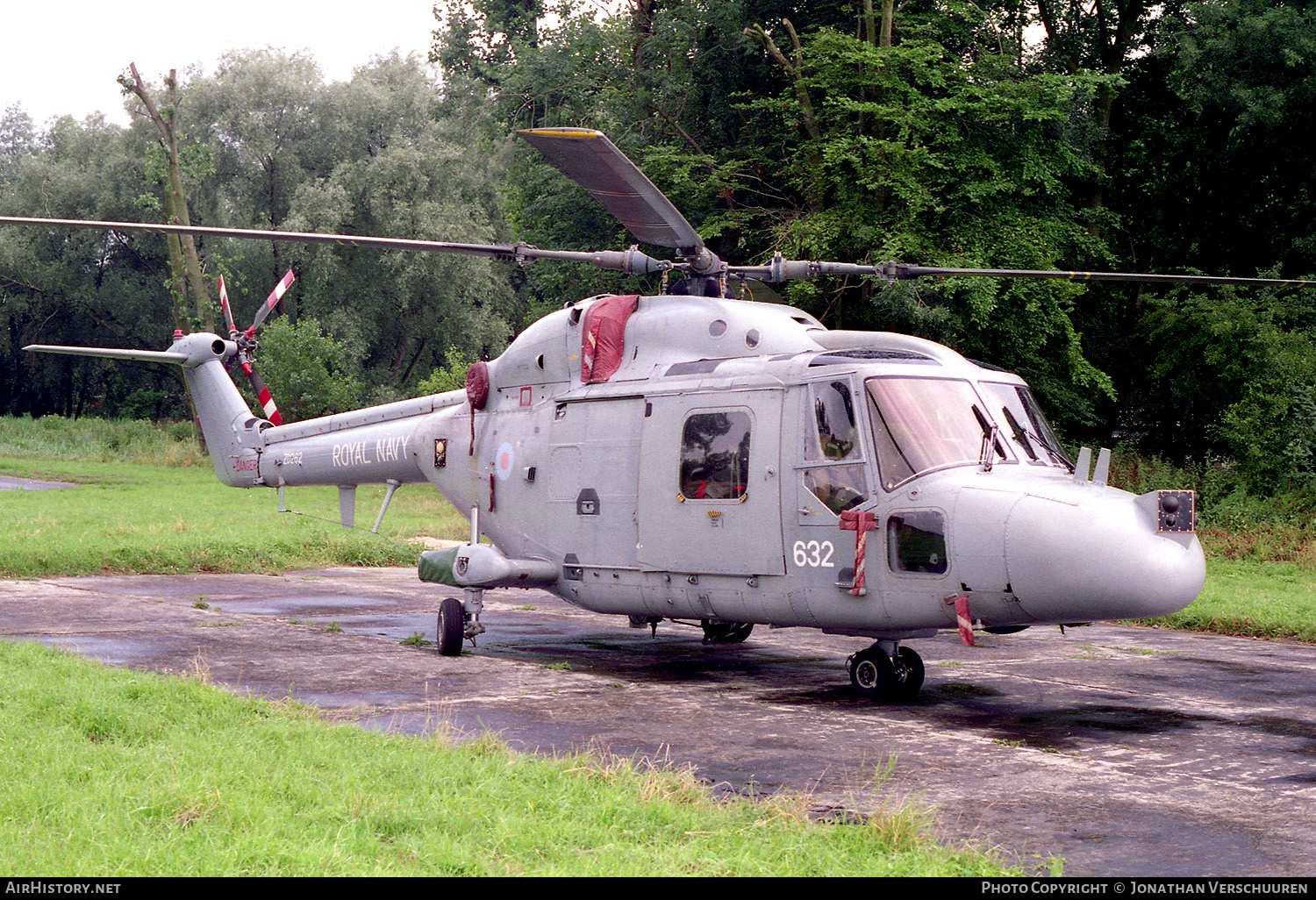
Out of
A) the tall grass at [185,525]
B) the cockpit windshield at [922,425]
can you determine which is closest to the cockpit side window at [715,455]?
the cockpit windshield at [922,425]

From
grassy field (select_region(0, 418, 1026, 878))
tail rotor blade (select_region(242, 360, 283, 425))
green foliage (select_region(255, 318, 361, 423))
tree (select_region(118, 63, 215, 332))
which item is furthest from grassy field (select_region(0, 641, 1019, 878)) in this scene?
tree (select_region(118, 63, 215, 332))

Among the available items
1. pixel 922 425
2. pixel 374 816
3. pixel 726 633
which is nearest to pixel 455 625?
pixel 726 633

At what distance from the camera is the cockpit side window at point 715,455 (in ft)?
32.6

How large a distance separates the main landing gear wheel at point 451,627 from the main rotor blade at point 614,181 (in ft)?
12.8

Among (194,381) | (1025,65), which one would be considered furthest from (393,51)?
(194,381)

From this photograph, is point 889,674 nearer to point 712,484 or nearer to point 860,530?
point 860,530

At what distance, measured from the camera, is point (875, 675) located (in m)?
9.80

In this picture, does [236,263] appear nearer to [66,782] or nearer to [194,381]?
[194,381]

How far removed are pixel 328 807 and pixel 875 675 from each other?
530 cm

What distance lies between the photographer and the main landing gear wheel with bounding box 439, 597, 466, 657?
11.5 metres

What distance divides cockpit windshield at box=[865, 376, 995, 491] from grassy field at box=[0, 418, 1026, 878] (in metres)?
3.23

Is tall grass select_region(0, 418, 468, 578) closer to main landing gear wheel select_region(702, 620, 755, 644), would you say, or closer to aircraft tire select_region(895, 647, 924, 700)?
main landing gear wheel select_region(702, 620, 755, 644)

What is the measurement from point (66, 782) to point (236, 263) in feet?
143

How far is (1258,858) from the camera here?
18.2 ft
